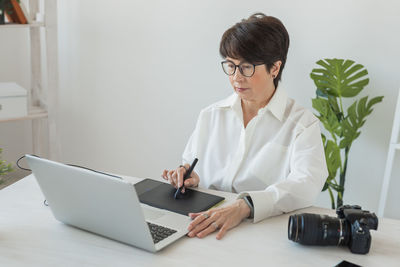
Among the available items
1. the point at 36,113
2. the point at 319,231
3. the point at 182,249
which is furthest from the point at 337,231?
the point at 36,113

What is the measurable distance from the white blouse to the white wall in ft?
2.91

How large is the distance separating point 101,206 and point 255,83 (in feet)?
2.59

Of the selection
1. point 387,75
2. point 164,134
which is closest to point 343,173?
point 387,75

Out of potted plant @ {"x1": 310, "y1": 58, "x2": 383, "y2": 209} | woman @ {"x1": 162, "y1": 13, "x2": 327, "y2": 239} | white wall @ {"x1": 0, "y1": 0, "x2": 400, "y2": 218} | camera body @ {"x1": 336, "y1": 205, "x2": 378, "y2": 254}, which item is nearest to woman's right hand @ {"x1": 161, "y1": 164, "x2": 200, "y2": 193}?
woman @ {"x1": 162, "y1": 13, "x2": 327, "y2": 239}

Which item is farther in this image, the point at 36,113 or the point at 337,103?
the point at 36,113

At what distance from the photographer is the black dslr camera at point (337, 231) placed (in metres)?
1.35

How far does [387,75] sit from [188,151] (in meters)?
1.18

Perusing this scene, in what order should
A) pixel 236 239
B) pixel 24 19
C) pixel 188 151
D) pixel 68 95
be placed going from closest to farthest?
pixel 236 239 → pixel 188 151 → pixel 24 19 → pixel 68 95

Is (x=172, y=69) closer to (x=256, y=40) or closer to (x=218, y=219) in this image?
(x=256, y=40)

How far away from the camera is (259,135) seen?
193cm

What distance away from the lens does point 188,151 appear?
2131mm

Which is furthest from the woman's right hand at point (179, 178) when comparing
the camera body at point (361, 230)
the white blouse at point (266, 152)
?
the camera body at point (361, 230)

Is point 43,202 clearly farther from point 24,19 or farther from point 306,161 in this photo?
point 24,19

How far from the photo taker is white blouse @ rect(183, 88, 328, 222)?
1689 mm
